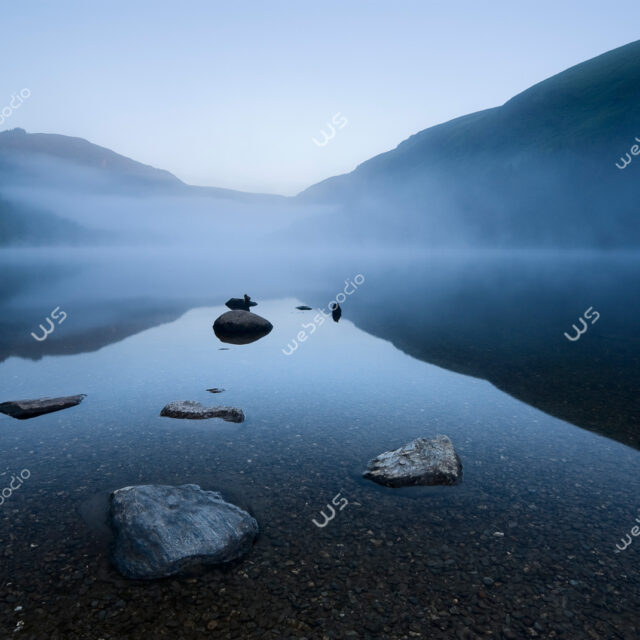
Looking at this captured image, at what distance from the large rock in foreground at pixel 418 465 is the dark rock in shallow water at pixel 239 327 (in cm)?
2012

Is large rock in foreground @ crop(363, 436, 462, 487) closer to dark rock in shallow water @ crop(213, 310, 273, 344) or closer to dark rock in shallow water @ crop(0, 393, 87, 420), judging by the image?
dark rock in shallow water @ crop(0, 393, 87, 420)

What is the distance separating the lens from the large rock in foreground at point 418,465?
11.5 meters

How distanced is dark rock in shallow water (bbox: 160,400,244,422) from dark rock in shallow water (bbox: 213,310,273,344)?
50.1 ft

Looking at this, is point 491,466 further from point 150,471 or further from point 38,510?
point 38,510

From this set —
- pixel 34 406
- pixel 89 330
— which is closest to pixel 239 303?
pixel 89 330

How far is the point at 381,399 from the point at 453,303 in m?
37.3

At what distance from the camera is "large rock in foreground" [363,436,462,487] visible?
37.8ft

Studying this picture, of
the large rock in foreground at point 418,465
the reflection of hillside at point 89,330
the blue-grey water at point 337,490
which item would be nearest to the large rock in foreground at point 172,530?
the blue-grey water at point 337,490

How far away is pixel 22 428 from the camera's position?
1458cm

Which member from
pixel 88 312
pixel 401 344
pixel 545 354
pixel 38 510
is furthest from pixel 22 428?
pixel 88 312

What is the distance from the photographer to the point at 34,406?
1605 centimetres

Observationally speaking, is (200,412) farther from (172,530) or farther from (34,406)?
(172,530)

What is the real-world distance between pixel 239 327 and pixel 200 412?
1666cm

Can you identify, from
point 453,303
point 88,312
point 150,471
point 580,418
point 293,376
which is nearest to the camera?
point 150,471
